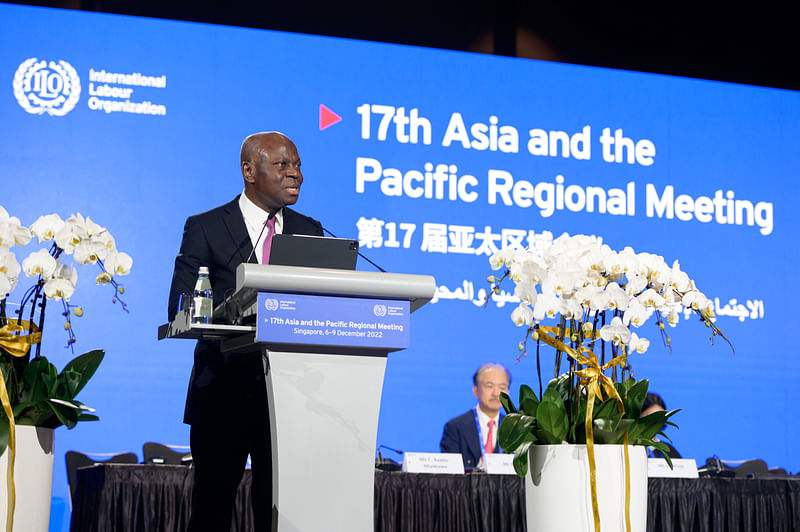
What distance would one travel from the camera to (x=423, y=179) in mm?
5387

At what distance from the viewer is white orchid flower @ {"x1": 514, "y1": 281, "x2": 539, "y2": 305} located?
6.68ft

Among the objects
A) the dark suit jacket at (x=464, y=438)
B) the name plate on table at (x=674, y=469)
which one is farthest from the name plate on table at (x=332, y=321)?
the dark suit jacket at (x=464, y=438)

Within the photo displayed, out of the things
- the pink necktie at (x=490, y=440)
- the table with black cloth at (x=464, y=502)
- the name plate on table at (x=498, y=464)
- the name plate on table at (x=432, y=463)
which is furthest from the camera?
the pink necktie at (x=490, y=440)

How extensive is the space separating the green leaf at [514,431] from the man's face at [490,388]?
3.17 m

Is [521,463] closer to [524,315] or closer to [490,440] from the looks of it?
[524,315]

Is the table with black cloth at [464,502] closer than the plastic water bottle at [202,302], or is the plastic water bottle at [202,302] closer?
the plastic water bottle at [202,302]

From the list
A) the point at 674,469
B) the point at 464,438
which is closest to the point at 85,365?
the point at 674,469

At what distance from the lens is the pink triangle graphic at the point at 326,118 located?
207 inches

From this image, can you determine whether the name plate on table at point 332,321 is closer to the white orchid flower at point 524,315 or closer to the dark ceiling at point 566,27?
the white orchid flower at point 524,315

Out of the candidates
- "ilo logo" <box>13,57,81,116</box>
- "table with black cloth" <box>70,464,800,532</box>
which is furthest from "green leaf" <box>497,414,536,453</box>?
"ilo logo" <box>13,57,81,116</box>

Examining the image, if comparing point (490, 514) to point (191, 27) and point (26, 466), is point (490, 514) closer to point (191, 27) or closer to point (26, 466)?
point (26, 466)

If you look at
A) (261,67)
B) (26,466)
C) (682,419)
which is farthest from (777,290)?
(26,466)

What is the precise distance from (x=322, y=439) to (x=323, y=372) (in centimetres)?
15

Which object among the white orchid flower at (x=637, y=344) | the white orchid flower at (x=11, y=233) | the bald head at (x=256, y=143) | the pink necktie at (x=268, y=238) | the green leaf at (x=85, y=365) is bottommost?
the green leaf at (x=85, y=365)
